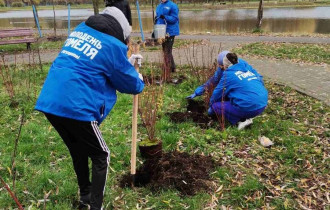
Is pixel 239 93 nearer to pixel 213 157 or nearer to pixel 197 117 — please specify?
pixel 197 117

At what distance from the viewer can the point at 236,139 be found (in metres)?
4.16

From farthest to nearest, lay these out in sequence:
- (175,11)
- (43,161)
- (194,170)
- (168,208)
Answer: (175,11) → (43,161) → (194,170) → (168,208)

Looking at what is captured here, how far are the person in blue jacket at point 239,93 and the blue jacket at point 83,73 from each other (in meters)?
2.30

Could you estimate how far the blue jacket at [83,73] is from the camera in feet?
6.83

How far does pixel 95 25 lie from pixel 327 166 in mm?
2982

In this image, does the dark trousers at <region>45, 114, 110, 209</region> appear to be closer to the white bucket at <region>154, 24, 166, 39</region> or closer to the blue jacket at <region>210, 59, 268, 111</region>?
the blue jacket at <region>210, 59, 268, 111</region>

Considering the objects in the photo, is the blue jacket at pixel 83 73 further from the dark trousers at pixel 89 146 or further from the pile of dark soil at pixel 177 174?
the pile of dark soil at pixel 177 174

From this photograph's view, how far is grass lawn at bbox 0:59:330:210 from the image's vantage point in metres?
2.96

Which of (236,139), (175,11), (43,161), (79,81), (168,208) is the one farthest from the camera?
(175,11)

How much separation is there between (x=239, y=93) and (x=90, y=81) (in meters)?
2.71

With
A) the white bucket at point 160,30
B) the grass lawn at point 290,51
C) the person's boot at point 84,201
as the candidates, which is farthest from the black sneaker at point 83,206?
the grass lawn at point 290,51

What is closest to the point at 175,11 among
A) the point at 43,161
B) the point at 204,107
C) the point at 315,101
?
the point at 204,107

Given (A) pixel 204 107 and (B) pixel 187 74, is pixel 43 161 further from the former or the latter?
(B) pixel 187 74

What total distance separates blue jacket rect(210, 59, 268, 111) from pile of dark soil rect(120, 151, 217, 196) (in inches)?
44.0
